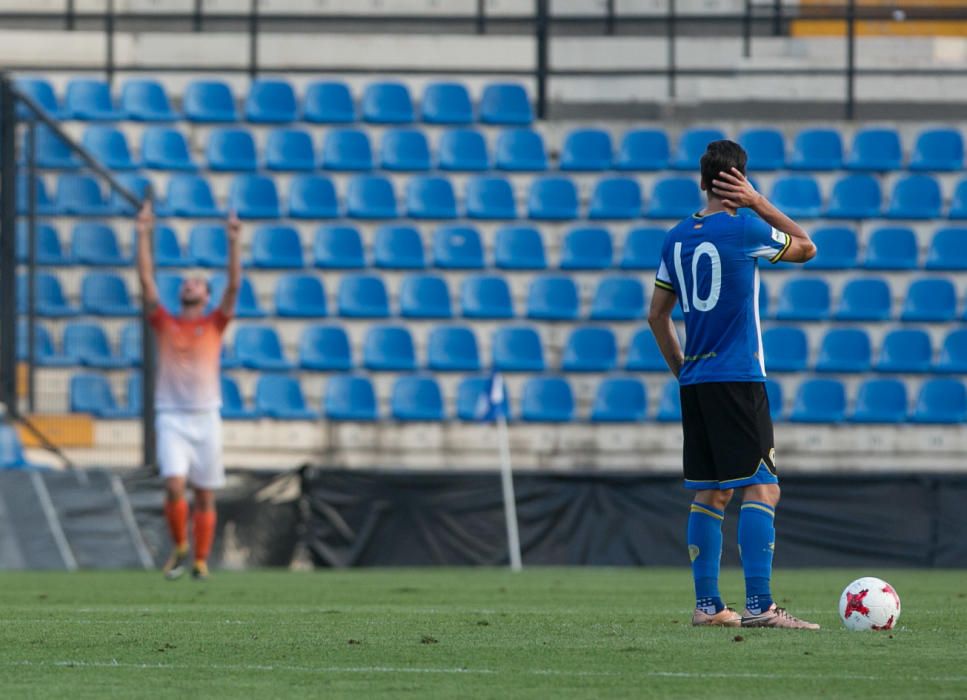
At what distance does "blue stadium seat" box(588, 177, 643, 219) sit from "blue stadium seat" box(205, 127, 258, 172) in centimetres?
376

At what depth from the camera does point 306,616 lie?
26.6 ft

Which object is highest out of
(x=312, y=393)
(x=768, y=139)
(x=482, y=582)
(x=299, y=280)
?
(x=768, y=139)

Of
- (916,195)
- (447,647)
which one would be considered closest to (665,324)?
(447,647)

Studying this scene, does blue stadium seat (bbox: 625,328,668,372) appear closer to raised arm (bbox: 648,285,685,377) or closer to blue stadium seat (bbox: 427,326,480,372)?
blue stadium seat (bbox: 427,326,480,372)

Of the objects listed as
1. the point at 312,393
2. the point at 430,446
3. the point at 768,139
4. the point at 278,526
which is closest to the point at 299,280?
the point at 312,393

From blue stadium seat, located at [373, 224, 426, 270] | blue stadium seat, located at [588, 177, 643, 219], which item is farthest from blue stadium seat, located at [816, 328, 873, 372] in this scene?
blue stadium seat, located at [373, 224, 426, 270]

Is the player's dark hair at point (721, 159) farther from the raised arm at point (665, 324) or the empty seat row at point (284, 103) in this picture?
the empty seat row at point (284, 103)

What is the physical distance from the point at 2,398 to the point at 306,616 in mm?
7511

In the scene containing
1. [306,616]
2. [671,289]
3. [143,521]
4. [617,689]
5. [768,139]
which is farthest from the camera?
[768,139]

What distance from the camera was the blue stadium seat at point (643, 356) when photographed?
1784 centimetres

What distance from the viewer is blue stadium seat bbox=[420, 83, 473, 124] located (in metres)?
19.4

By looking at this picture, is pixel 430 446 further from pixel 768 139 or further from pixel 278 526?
pixel 768 139

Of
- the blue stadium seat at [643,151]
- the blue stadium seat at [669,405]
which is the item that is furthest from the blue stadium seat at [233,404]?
the blue stadium seat at [643,151]

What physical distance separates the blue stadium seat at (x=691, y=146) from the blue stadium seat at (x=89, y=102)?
6190 mm
